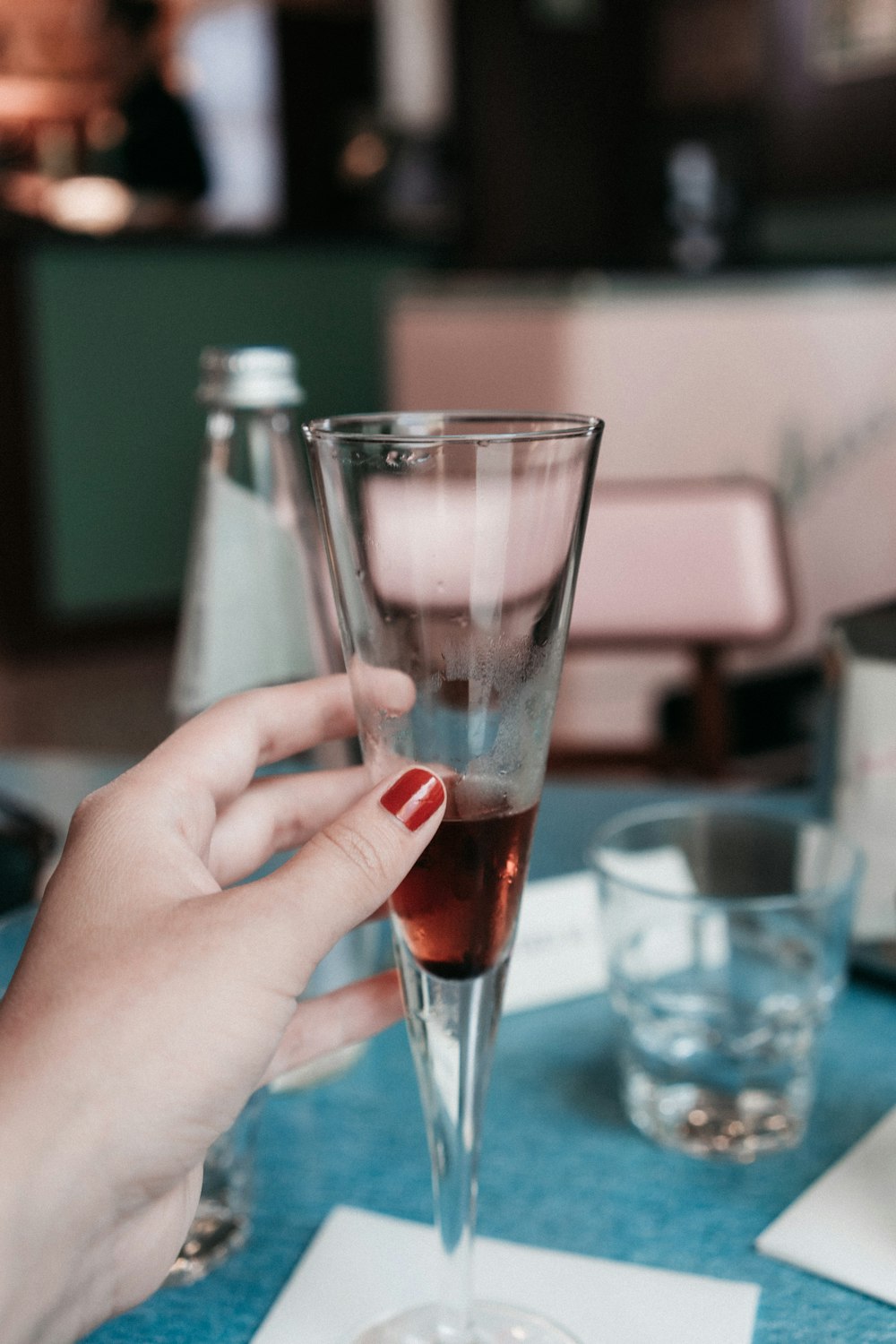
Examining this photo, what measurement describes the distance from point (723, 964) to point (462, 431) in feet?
1.09

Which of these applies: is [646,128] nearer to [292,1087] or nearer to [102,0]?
[102,0]

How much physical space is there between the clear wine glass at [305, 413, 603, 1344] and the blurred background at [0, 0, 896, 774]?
5.55 ft

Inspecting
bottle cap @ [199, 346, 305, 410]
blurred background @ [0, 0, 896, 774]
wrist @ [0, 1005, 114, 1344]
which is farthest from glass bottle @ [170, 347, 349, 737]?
blurred background @ [0, 0, 896, 774]

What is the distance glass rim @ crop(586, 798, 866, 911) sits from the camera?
0.54 m

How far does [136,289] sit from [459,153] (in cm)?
146

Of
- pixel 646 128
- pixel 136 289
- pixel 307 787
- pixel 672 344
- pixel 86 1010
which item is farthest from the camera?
pixel 646 128

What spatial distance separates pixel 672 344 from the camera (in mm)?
2730

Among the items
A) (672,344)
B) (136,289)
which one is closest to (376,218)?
(136,289)

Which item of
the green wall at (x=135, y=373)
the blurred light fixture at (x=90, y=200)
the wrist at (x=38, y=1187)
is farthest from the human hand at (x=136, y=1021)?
the blurred light fixture at (x=90, y=200)

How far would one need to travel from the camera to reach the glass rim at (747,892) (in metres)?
0.54

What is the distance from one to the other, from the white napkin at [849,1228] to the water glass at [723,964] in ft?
0.13

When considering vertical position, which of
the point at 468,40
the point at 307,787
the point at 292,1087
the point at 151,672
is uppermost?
the point at 468,40

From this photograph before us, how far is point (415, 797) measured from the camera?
40 cm

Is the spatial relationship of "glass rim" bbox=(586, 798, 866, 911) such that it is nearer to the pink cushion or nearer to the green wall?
the pink cushion
